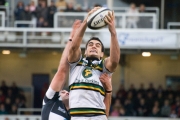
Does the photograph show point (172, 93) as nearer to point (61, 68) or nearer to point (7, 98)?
point (7, 98)

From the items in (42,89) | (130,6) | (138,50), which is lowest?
(42,89)

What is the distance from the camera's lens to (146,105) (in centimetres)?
2091

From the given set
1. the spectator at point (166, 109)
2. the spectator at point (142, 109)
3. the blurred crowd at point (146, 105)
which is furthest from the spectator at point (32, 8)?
the spectator at point (166, 109)

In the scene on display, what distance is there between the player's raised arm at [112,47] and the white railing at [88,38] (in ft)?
46.1

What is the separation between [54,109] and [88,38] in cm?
1371

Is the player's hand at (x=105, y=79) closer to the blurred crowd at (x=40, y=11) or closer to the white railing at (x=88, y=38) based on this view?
the white railing at (x=88, y=38)

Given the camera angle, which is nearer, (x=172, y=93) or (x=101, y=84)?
(x=101, y=84)

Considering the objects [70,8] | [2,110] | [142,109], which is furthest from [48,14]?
[142,109]

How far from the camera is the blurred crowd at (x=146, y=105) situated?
67.1ft

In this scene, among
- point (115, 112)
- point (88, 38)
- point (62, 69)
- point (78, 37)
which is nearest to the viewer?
point (78, 37)

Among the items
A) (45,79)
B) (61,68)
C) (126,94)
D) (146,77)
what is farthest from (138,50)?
(61,68)

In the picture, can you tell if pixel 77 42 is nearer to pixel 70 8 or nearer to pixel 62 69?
pixel 62 69

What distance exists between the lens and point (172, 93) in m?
22.1

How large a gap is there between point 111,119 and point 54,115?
11815 millimetres
